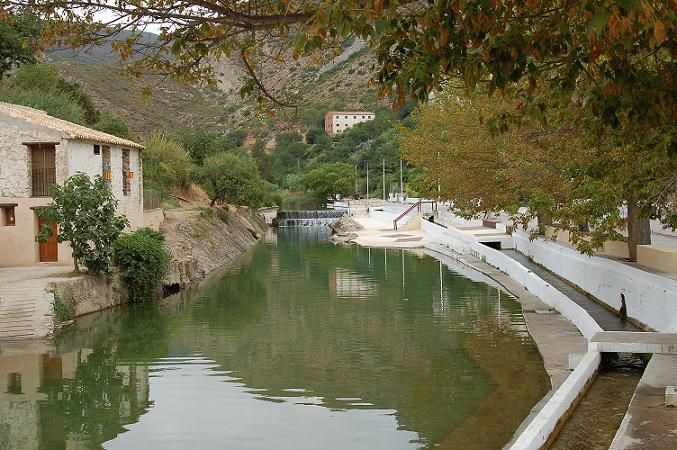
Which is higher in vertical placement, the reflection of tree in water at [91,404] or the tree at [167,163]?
the tree at [167,163]

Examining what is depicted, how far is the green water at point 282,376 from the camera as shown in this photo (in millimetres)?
13227

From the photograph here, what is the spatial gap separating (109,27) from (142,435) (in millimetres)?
6783

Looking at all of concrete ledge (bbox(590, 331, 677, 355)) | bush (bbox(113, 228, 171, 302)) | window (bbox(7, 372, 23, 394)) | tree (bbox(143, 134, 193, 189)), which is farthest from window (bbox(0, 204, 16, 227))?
tree (bbox(143, 134, 193, 189))

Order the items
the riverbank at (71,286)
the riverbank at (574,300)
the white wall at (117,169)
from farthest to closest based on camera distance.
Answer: the white wall at (117,169) → the riverbank at (71,286) → the riverbank at (574,300)

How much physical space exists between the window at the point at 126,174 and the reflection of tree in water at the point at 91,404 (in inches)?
626

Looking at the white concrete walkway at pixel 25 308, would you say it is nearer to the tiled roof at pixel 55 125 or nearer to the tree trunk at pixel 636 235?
the tiled roof at pixel 55 125

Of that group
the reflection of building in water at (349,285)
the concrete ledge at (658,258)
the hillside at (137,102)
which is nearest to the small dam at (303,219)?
the hillside at (137,102)

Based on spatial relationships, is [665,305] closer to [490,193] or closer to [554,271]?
[554,271]

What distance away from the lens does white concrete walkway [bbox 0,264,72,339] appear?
70.2 ft

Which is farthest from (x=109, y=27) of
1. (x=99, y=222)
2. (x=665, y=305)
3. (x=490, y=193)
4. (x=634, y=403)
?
(x=490, y=193)

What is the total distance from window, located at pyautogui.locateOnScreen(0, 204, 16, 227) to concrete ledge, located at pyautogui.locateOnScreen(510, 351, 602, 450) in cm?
2230

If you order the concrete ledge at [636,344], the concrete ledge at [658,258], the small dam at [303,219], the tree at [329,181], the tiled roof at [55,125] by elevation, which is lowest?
the concrete ledge at [636,344]

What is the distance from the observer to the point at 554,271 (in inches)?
1220

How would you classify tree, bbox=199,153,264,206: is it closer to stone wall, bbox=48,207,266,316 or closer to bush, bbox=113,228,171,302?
stone wall, bbox=48,207,266,316
